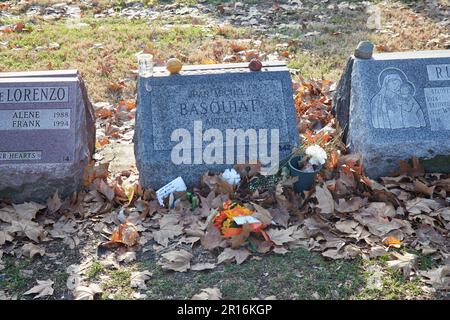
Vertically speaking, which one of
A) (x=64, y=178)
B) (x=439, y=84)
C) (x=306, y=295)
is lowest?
(x=306, y=295)

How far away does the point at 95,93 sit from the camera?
704cm

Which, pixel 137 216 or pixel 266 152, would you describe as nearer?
pixel 137 216

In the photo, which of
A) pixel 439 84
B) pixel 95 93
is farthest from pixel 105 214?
pixel 439 84

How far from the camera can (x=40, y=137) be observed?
4883 mm

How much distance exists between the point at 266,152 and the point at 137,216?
126 centimetres

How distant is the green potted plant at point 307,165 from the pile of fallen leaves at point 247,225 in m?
0.08

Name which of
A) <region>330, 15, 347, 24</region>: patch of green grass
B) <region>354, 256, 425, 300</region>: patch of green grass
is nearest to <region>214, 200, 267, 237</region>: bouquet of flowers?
<region>354, 256, 425, 300</region>: patch of green grass

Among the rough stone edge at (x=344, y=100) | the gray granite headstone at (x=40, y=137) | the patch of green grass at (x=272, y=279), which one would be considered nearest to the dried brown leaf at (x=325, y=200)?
the patch of green grass at (x=272, y=279)

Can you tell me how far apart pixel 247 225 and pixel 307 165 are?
0.93 metres

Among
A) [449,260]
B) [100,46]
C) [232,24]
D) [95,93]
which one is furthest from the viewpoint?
[232,24]

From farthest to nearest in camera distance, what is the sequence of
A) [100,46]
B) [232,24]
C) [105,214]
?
[232,24] < [100,46] < [105,214]

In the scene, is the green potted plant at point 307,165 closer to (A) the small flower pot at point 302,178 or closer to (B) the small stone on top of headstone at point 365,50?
(A) the small flower pot at point 302,178

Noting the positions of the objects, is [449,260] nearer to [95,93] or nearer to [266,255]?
[266,255]

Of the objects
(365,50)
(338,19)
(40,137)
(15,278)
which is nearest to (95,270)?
(15,278)
